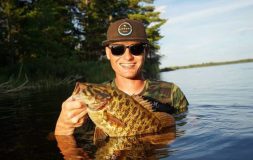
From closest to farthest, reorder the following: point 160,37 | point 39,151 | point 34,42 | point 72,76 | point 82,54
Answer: point 39,151 → point 72,76 → point 34,42 → point 82,54 → point 160,37

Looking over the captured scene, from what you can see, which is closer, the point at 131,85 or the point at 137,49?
the point at 137,49

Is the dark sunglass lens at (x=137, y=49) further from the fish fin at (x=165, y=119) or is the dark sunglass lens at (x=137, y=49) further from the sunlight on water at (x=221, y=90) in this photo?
the sunlight on water at (x=221, y=90)

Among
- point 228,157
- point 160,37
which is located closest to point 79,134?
point 228,157

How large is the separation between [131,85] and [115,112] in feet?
5.00

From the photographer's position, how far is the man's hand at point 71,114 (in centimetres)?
481

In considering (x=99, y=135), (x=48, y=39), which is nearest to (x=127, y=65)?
(x=99, y=135)

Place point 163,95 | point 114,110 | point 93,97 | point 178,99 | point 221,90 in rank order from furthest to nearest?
point 221,90, point 178,99, point 163,95, point 114,110, point 93,97

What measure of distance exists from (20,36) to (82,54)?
15.9 metres

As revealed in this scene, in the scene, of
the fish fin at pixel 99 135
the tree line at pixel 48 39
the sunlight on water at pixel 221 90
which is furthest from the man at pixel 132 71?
the tree line at pixel 48 39

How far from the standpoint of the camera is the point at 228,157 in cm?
427

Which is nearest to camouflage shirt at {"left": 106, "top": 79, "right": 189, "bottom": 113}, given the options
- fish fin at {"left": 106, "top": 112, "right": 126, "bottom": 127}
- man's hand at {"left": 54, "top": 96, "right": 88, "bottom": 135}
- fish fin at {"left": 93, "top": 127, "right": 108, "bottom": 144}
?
fish fin at {"left": 93, "top": 127, "right": 108, "bottom": 144}

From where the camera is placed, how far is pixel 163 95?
647 cm

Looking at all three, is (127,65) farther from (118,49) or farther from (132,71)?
(118,49)

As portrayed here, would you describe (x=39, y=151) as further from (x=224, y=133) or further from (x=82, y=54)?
(x=82, y=54)
